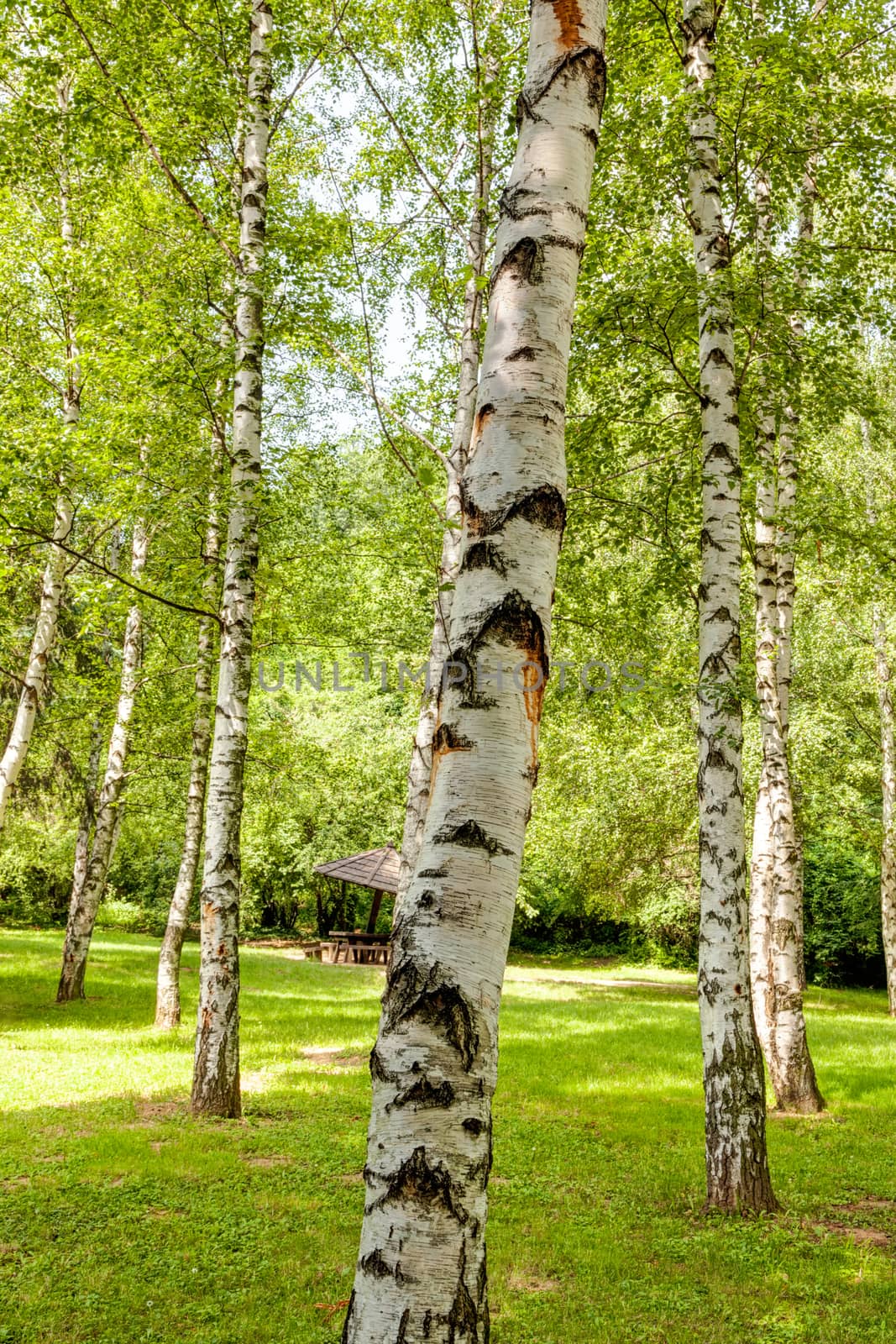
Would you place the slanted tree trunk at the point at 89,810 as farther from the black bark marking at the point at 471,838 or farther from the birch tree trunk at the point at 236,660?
the black bark marking at the point at 471,838

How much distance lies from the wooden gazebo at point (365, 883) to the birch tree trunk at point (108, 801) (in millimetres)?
8515

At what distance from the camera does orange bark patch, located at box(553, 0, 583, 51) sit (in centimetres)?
234

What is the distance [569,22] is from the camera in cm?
234

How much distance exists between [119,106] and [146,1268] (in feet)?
31.7

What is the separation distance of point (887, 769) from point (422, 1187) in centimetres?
1917

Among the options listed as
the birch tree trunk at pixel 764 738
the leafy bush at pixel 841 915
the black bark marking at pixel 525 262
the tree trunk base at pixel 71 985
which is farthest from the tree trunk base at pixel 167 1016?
the leafy bush at pixel 841 915

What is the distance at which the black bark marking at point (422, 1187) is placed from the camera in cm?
162

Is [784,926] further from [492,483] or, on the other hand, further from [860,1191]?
[492,483]

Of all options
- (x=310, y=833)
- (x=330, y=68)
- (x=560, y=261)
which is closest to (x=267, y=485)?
(x=330, y=68)

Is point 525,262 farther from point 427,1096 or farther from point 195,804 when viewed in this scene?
point 195,804

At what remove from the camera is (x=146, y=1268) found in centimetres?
447

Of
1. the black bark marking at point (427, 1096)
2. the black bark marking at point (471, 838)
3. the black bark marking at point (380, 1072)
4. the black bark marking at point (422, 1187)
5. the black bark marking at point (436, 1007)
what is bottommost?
the black bark marking at point (422, 1187)

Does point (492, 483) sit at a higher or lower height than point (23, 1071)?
higher

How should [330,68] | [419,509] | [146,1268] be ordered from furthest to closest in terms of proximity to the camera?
[419,509]
[330,68]
[146,1268]
